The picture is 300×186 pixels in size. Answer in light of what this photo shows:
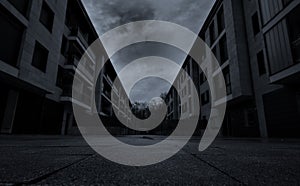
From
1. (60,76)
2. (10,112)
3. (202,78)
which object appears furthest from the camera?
(202,78)

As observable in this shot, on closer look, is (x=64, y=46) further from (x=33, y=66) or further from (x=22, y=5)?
(x=22, y=5)

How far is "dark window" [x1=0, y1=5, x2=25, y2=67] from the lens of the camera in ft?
25.6

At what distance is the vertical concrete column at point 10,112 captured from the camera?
28.2ft

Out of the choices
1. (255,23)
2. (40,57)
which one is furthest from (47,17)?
(255,23)

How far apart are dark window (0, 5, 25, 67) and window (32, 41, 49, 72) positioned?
1.38 metres

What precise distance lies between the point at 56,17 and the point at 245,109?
15538mm

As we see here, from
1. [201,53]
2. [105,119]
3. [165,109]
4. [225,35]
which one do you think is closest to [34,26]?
[105,119]

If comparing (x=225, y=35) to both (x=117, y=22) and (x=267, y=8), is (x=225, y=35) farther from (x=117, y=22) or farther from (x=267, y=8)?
(x=117, y=22)

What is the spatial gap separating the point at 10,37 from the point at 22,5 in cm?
208

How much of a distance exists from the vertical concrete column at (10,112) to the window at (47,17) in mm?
4896

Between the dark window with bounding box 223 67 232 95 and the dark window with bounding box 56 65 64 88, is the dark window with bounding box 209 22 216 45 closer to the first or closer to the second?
the dark window with bounding box 223 67 232 95

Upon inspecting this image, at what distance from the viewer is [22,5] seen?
898 centimetres

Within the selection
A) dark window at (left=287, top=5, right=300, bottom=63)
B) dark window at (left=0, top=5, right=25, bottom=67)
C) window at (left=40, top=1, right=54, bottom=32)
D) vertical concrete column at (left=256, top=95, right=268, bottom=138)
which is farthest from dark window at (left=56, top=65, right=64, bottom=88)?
dark window at (left=287, top=5, right=300, bottom=63)

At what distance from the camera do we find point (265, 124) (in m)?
10.5
